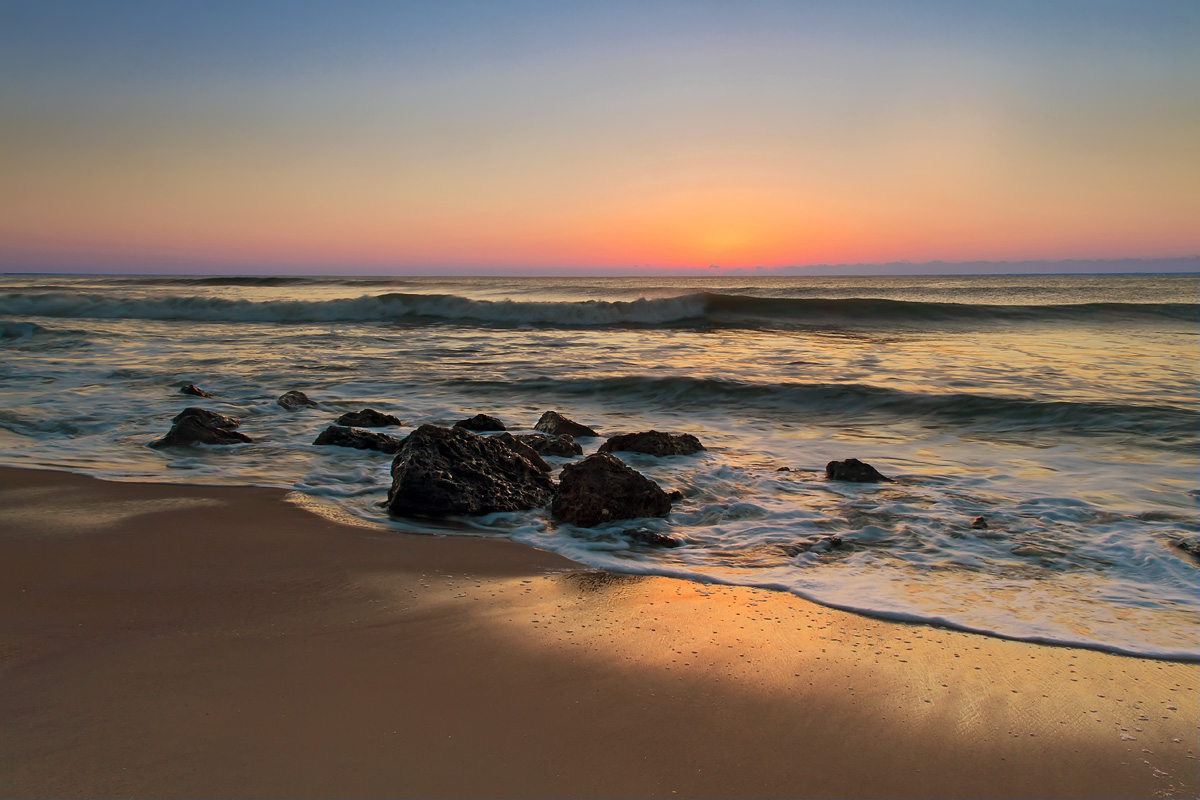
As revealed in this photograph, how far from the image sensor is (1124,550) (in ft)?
13.4

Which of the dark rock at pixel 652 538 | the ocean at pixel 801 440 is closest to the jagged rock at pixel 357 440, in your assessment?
the ocean at pixel 801 440

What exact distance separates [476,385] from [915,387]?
18.8 feet

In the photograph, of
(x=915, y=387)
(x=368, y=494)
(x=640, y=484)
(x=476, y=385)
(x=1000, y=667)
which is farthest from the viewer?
(x=476, y=385)

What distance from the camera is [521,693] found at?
8.19 feet

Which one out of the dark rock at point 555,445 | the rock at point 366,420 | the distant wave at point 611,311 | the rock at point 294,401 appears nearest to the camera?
the dark rock at point 555,445

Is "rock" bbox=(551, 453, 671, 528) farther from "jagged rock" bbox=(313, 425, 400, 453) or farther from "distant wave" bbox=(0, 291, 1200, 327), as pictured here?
"distant wave" bbox=(0, 291, 1200, 327)

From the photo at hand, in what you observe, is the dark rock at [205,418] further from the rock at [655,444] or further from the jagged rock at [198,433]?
the rock at [655,444]

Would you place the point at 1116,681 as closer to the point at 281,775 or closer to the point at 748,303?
the point at 281,775

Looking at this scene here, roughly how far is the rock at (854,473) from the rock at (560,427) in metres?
2.49

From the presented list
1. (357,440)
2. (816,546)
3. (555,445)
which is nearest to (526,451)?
(555,445)

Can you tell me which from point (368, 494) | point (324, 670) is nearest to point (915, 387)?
point (368, 494)

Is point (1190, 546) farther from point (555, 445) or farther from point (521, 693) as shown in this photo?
point (555, 445)

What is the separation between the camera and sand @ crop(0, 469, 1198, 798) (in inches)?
81.9

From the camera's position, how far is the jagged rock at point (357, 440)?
6.34 meters
